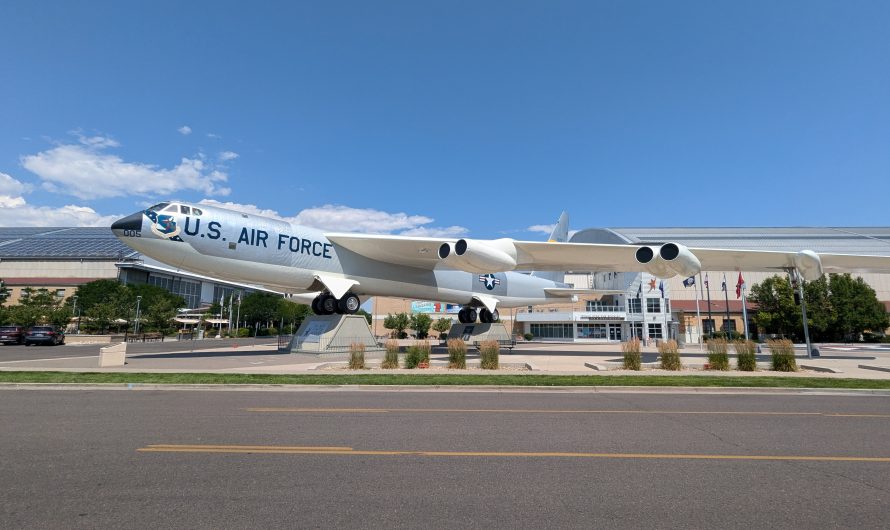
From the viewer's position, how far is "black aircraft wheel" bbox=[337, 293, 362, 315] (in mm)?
23703

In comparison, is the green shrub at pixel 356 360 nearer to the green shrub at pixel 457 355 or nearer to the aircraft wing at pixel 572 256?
the green shrub at pixel 457 355

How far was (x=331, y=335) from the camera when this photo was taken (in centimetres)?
2208

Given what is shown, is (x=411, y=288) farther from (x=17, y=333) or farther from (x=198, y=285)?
(x=198, y=285)

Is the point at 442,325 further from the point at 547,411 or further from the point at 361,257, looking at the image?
the point at 547,411

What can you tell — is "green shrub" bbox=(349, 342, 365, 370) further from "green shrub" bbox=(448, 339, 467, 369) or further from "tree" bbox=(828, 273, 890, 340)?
"tree" bbox=(828, 273, 890, 340)

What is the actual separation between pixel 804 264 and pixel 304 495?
25.9 m

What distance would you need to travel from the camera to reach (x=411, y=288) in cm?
2678

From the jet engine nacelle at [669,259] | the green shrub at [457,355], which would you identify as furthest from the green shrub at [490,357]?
the jet engine nacelle at [669,259]

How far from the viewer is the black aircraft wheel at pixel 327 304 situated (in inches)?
931

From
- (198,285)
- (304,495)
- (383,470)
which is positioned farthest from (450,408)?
(198,285)

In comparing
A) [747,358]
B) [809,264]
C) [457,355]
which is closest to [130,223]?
[457,355]

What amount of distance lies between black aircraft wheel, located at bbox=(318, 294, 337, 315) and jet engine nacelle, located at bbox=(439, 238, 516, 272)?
643 cm

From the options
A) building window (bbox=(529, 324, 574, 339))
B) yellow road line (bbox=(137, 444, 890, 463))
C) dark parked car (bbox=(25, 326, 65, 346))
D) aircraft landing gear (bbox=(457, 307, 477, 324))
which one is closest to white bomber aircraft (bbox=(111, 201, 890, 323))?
aircraft landing gear (bbox=(457, 307, 477, 324))

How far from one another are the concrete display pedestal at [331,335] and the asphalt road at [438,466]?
1326 centimetres
